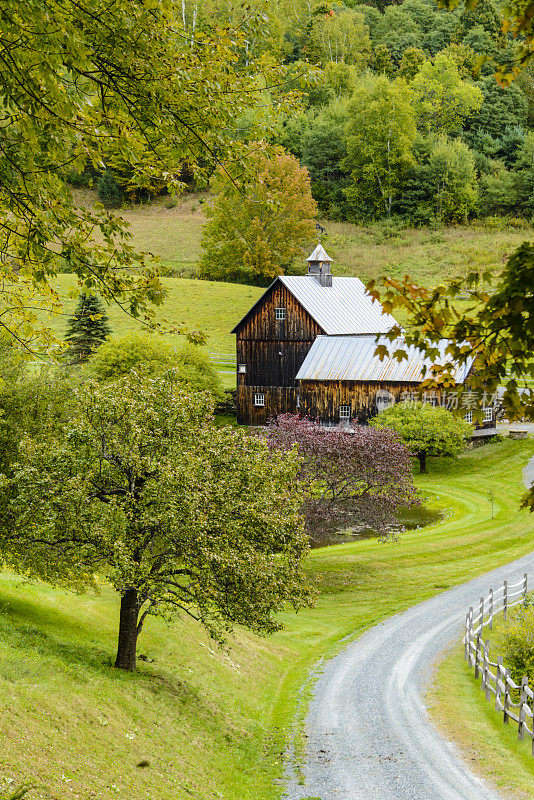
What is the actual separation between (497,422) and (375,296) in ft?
165

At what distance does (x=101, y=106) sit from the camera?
9.21 metres

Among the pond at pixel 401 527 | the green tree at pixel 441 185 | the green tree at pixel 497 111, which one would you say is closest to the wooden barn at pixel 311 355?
the pond at pixel 401 527

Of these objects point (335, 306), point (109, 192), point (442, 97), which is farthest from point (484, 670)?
point (442, 97)

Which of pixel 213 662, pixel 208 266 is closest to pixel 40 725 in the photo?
pixel 213 662

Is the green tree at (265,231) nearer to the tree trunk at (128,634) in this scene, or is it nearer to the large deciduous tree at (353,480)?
the large deciduous tree at (353,480)

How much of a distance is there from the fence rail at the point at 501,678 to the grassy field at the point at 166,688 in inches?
144

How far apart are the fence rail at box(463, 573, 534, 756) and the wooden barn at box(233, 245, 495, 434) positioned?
77.9 feet

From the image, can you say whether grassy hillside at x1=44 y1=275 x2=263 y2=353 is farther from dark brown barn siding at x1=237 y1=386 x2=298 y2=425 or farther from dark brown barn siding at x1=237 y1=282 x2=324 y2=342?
dark brown barn siding at x1=237 y1=386 x2=298 y2=425

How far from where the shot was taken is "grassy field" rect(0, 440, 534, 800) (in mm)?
12969

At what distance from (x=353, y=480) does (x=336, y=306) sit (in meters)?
26.9

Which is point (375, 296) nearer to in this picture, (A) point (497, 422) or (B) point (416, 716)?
(B) point (416, 716)

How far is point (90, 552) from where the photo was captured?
55.7ft

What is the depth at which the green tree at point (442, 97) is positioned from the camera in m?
102

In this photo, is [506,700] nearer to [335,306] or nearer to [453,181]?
[335,306]
